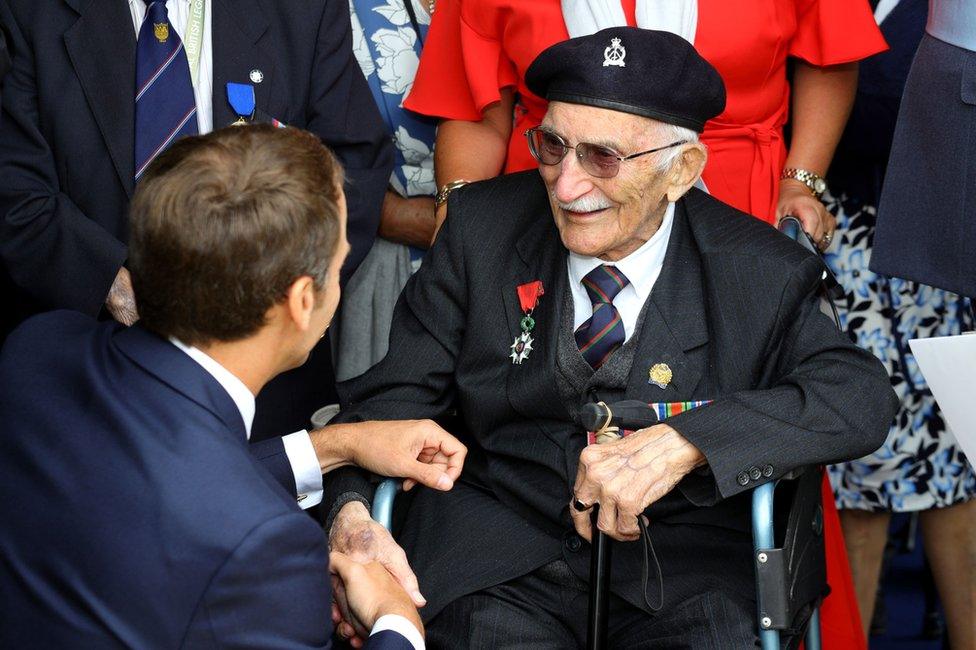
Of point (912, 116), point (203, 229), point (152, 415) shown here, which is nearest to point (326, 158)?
point (203, 229)

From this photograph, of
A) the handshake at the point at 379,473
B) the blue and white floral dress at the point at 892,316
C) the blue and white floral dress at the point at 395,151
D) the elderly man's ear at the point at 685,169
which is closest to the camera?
the handshake at the point at 379,473

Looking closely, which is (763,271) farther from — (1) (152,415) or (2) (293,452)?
(1) (152,415)

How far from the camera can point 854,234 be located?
3.57m

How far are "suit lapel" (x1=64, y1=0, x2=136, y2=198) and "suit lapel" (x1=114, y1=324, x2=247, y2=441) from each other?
3.98ft

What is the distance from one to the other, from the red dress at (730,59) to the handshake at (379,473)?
0.96 meters

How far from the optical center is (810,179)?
331 centimetres

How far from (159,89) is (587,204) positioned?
1.10 metres

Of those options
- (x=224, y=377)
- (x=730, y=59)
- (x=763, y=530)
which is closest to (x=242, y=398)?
(x=224, y=377)

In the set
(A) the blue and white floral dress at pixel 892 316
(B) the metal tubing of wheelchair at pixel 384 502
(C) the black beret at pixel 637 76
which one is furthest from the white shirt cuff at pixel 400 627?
(A) the blue and white floral dress at pixel 892 316

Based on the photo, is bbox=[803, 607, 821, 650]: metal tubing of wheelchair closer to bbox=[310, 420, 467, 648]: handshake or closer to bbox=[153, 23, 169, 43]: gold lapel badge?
bbox=[310, 420, 467, 648]: handshake

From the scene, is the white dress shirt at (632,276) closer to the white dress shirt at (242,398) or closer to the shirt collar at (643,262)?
the shirt collar at (643,262)

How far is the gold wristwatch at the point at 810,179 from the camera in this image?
330 centimetres

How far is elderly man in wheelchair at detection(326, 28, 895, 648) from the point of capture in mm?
2492

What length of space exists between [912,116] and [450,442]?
1.30 m
